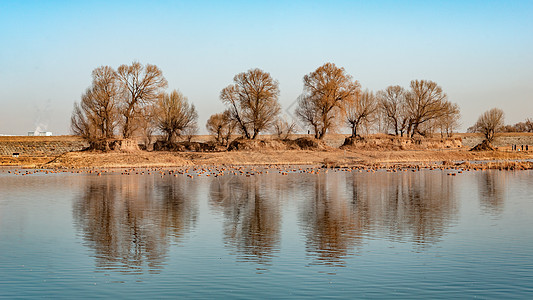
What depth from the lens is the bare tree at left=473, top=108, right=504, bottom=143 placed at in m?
121

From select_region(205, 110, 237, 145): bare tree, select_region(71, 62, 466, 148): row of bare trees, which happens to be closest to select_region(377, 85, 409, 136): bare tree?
select_region(71, 62, 466, 148): row of bare trees

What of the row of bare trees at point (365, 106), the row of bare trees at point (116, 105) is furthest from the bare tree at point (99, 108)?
the row of bare trees at point (365, 106)

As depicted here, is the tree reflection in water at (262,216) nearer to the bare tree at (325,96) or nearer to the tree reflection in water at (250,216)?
the tree reflection in water at (250,216)

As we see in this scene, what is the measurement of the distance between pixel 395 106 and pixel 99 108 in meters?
48.3

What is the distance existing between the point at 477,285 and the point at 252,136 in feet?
233

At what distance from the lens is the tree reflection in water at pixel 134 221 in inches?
571

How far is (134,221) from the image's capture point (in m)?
20.9

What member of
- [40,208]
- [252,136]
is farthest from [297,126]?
[40,208]

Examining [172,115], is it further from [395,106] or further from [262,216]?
[262,216]

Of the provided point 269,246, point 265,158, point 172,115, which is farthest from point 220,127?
point 269,246

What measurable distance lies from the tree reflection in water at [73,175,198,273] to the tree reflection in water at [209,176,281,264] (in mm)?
1544

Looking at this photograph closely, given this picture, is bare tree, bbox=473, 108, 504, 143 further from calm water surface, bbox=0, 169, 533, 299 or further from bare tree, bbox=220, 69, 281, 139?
calm water surface, bbox=0, 169, 533, 299

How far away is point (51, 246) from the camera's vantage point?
16141 mm

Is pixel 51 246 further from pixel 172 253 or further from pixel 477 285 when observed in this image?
pixel 477 285
